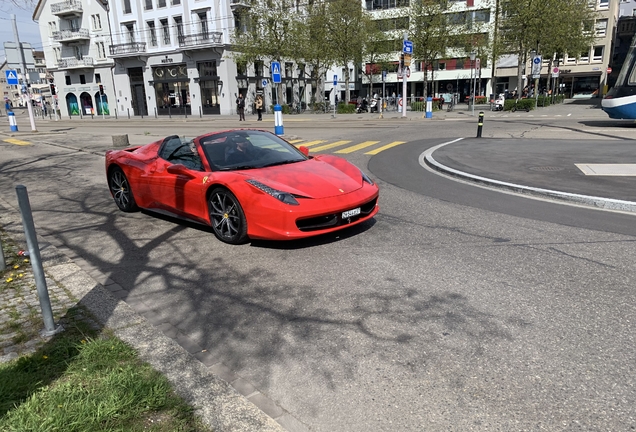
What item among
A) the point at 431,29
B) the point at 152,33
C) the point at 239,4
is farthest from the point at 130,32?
the point at 431,29

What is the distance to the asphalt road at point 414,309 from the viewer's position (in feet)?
9.53

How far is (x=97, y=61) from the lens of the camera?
61781mm

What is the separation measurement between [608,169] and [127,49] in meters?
56.6

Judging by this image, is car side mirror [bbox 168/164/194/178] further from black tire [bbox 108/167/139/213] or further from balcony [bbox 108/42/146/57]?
balcony [bbox 108/42/146/57]

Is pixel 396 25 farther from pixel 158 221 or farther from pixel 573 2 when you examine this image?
pixel 158 221

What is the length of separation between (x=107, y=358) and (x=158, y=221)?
14.1 ft

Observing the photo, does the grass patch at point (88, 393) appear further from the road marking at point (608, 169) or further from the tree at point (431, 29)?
the tree at point (431, 29)

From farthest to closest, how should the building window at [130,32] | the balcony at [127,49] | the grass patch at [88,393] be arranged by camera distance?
the building window at [130,32], the balcony at [127,49], the grass patch at [88,393]

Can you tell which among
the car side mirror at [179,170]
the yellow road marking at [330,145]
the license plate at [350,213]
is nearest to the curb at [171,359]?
the car side mirror at [179,170]

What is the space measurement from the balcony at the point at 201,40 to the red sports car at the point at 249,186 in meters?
45.4

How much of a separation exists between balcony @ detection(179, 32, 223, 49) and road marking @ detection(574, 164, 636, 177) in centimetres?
4474

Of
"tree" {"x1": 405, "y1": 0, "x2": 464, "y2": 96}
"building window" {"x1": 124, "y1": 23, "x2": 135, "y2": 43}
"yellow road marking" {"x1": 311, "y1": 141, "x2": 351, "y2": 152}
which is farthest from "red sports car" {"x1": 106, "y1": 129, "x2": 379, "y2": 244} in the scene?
"building window" {"x1": 124, "y1": 23, "x2": 135, "y2": 43}

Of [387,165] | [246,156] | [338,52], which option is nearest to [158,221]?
[246,156]

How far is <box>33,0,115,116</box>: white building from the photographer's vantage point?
61.2 meters
